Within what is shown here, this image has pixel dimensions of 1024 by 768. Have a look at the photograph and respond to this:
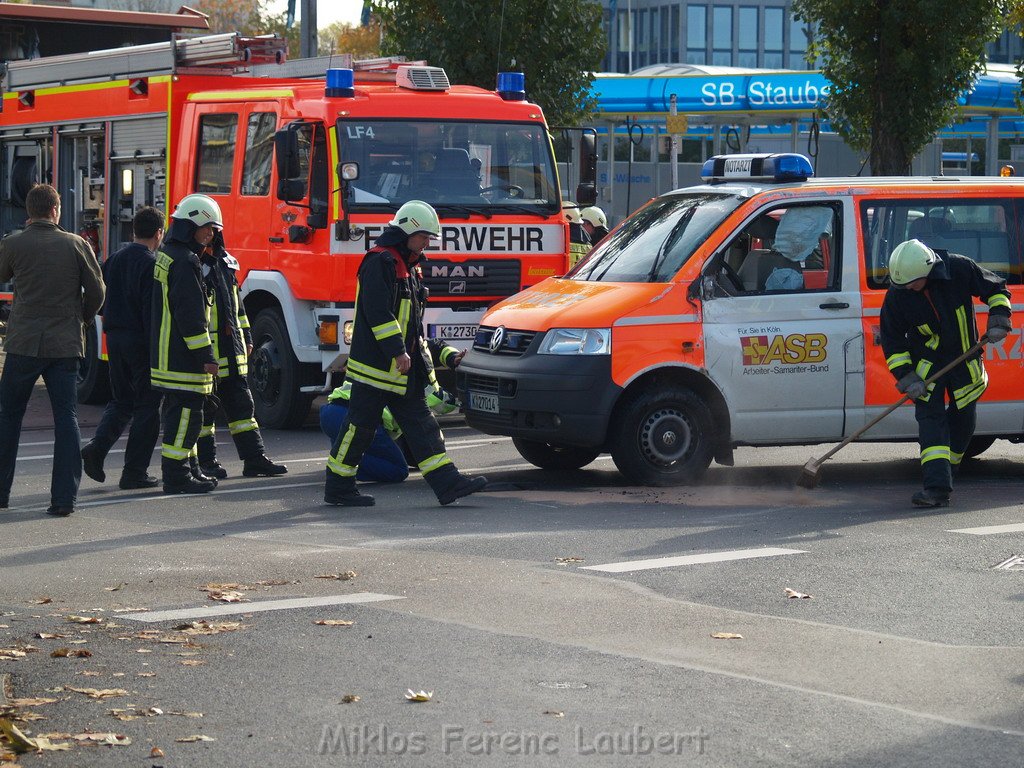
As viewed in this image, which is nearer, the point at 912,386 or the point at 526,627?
the point at 526,627

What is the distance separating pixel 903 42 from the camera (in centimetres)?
2181

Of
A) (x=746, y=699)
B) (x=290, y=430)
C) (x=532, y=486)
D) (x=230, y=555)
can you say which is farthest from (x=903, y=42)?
(x=746, y=699)

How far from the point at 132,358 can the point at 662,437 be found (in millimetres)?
3432

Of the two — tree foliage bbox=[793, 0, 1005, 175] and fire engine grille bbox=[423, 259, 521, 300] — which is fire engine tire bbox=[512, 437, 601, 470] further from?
tree foliage bbox=[793, 0, 1005, 175]

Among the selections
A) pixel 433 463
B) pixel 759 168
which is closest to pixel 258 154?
pixel 759 168

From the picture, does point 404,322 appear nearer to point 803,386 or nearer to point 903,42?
point 803,386

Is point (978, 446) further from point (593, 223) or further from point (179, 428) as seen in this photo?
point (593, 223)

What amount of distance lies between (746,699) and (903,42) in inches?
689

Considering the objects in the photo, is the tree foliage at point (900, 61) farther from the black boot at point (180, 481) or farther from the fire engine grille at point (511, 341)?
the black boot at point (180, 481)

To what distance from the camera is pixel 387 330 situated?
9.77 m

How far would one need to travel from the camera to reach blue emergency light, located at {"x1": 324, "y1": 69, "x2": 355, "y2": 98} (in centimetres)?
1337

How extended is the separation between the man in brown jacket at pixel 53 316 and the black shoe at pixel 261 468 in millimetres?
1727

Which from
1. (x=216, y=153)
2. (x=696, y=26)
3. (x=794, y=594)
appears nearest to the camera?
(x=794, y=594)

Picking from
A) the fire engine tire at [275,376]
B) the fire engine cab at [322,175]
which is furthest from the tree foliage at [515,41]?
the fire engine tire at [275,376]
